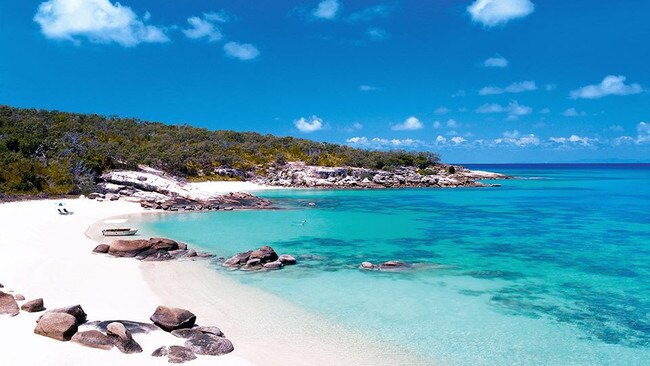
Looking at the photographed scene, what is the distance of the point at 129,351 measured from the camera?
935 centimetres

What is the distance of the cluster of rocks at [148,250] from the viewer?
19.4 m

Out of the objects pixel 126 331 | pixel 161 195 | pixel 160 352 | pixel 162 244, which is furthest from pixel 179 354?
pixel 161 195

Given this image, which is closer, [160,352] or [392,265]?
[160,352]

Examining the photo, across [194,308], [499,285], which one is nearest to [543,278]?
[499,285]

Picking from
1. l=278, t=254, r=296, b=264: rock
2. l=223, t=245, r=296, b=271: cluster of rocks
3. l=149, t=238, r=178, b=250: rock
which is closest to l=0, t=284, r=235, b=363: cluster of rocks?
l=223, t=245, r=296, b=271: cluster of rocks

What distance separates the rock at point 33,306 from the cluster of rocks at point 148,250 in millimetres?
7504

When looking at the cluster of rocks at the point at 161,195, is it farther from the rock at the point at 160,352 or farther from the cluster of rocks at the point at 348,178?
the rock at the point at 160,352

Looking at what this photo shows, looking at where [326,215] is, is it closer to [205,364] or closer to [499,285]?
[499,285]

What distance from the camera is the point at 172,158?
64.3m

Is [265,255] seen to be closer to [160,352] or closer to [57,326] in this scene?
[160,352]

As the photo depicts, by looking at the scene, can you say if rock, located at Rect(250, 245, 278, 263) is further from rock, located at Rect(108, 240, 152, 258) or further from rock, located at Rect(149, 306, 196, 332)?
rock, located at Rect(149, 306, 196, 332)

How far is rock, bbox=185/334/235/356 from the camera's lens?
378 inches

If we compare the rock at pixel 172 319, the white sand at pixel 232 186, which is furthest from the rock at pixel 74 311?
the white sand at pixel 232 186

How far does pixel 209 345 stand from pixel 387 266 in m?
10.4
